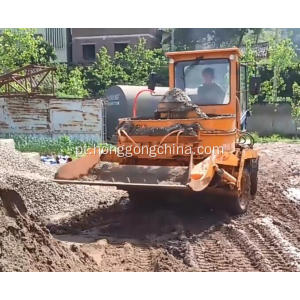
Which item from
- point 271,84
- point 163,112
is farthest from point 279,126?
point 163,112

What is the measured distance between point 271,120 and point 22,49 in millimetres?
2360

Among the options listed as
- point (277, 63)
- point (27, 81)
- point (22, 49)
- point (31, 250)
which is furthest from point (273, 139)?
point (31, 250)

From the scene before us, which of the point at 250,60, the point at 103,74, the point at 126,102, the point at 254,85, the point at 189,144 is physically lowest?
the point at 189,144

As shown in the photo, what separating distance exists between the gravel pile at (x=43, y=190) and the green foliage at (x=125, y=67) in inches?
38.5

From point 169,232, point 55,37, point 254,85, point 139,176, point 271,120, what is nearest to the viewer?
point 55,37

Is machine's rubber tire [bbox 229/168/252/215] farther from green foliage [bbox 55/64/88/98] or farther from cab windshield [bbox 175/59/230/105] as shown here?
green foliage [bbox 55/64/88/98]

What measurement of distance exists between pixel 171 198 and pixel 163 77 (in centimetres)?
114

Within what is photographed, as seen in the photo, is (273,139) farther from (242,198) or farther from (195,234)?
(195,234)

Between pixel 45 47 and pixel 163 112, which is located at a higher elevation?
pixel 45 47

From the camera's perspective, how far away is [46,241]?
378 cm

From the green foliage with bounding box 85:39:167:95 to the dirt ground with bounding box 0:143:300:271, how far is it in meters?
1.07

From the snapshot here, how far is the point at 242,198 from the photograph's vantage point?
16.6 ft

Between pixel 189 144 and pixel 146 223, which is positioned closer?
pixel 189 144
